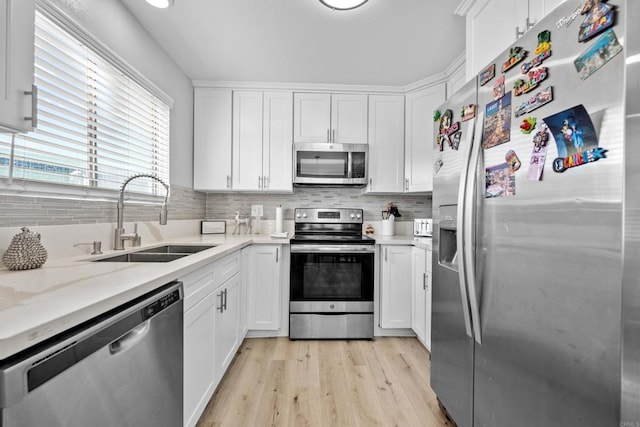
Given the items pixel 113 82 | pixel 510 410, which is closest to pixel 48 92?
pixel 113 82

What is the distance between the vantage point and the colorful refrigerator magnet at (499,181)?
1.12 metres

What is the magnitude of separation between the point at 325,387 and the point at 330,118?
2328 mm

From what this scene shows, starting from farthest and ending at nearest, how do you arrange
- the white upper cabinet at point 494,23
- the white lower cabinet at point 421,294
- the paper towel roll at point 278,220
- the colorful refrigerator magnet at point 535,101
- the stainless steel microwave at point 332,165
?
the paper towel roll at point 278,220 < the stainless steel microwave at point 332,165 < the white lower cabinet at point 421,294 < the white upper cabinet at point 494,23 < the colorful refrigerator magnet at point 535,101

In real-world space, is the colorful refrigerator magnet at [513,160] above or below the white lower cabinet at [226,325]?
above

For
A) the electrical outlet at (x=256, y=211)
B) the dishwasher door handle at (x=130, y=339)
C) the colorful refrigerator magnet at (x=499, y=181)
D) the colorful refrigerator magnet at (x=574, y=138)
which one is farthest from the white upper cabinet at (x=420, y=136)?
the dishwasher door handle at (x=130, y=339)

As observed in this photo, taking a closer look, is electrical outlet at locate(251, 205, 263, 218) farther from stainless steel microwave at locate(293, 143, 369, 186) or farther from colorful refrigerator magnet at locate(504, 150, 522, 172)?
colorful refrigerator magnet at locate(504, 150, 522, 172)

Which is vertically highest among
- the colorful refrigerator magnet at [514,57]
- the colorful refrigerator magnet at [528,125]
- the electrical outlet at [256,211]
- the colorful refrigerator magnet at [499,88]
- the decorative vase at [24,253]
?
the colorful refrigerator magnet at [514,57]

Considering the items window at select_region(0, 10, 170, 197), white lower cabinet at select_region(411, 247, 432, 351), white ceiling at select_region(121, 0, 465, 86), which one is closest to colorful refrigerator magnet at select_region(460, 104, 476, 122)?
white ceiling at select_region(121, 0, 465, 86)

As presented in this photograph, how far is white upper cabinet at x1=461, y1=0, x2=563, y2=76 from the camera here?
52.2 inches

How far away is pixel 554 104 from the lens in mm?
941

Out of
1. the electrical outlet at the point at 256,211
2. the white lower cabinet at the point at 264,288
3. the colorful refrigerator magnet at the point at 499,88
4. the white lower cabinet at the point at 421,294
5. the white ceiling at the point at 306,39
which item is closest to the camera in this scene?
the colorful refrigerator magnet at the point at 499,88

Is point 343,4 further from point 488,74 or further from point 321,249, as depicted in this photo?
point 321,249

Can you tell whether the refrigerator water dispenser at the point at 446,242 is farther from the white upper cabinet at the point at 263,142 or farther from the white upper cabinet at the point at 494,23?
the white upper cabinet at the point at 263,142

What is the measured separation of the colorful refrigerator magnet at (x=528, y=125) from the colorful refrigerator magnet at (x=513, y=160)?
81mm
